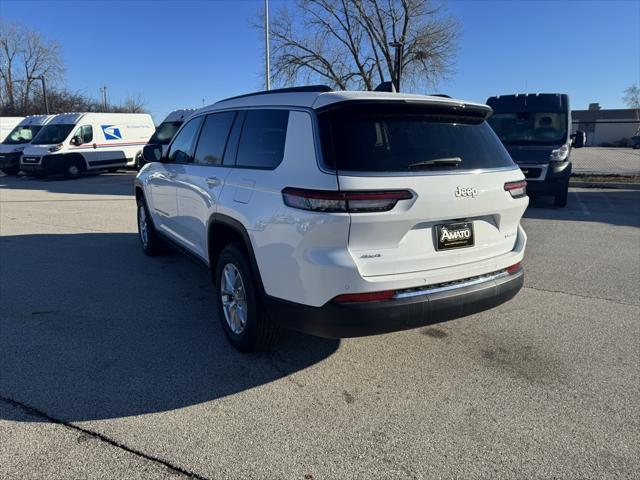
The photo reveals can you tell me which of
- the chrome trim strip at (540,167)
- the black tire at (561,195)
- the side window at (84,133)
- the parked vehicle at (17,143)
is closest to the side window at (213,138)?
the chrome trim strip at (540,167)

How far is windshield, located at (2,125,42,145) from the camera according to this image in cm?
2172

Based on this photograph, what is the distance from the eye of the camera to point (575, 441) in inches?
105

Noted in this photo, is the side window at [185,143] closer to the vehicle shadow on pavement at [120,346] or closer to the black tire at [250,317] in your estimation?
the vehicle shadow on pavement at [120,346]

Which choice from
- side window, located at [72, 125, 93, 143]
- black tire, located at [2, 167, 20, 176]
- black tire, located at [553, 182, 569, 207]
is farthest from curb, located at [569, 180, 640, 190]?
black tire, located at [2, 167, 20, 176]

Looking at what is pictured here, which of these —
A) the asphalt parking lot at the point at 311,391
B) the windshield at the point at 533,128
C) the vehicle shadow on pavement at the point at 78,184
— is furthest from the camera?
the vehicle shadow on pavement at the point at 78,184

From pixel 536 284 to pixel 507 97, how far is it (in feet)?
27.1

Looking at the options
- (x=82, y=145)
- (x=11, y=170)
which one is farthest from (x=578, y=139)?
(x=11, y=170)

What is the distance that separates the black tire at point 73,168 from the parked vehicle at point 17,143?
3.23m

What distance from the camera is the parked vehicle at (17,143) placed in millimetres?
20953

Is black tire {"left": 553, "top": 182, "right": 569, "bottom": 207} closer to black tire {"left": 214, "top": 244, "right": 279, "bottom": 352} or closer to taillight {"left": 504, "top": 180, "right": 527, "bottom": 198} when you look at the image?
taillight {"left": 504, "top": 180, "right": 527, "bottom": 198}

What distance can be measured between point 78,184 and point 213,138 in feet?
50.6

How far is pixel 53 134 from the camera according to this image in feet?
64.1

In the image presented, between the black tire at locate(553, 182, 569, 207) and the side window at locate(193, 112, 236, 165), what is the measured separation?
28.5 ft

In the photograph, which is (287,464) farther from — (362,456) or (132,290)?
(132,290)
